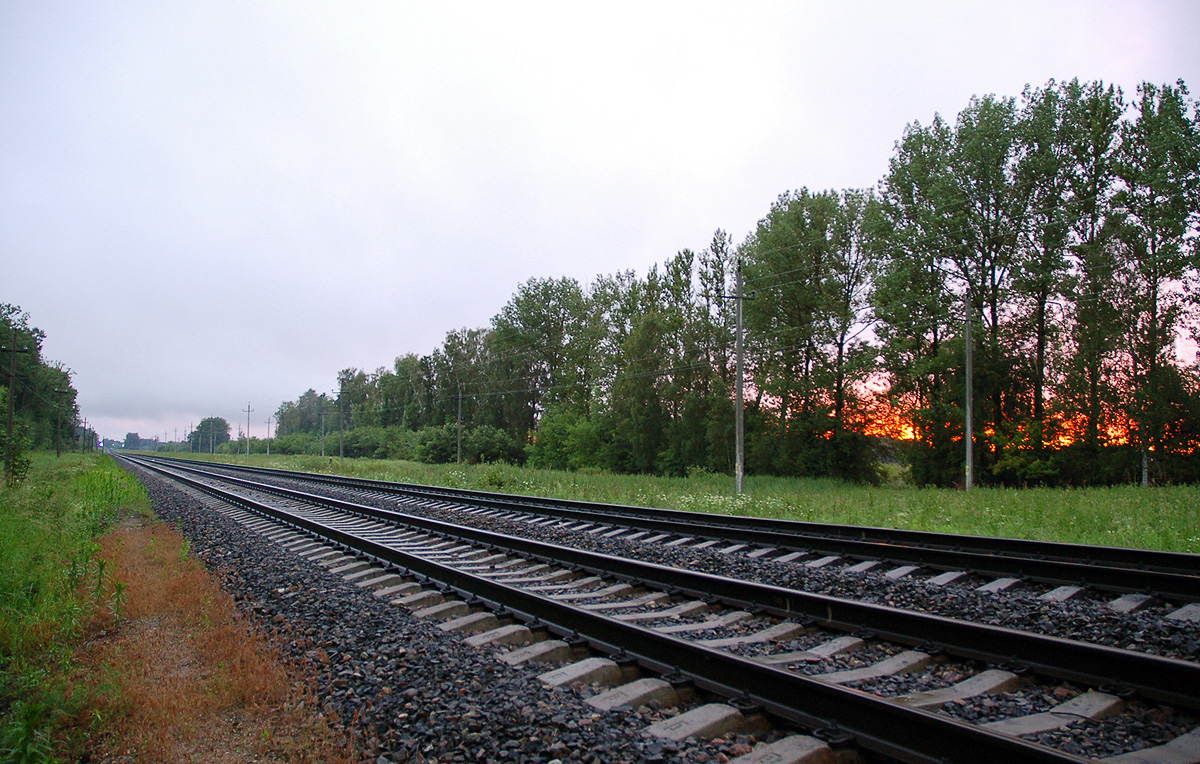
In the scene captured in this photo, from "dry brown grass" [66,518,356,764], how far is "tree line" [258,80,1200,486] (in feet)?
58.6

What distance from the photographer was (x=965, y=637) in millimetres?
4668

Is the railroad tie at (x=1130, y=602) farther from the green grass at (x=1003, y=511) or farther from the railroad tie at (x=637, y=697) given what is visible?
the railroad tie at (x=637, y=697)

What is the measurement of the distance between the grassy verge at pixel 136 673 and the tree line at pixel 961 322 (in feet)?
58.3

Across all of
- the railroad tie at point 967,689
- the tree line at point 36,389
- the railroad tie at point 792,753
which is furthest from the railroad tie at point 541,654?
the tree line at point 36,389

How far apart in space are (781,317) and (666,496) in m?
21.3

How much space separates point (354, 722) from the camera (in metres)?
3.93

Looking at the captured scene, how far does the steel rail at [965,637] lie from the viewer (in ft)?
12.5

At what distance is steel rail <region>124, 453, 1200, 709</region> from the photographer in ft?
12.5

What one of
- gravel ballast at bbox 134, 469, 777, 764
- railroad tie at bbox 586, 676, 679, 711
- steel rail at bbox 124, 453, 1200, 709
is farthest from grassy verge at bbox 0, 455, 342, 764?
steel rail at bbox 124, 453, 1200, 709

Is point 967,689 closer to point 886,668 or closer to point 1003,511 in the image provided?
point 886,668

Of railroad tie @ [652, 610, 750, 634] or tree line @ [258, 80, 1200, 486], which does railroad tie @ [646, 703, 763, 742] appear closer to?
railroad tie @ [652, 610, 750, 634]

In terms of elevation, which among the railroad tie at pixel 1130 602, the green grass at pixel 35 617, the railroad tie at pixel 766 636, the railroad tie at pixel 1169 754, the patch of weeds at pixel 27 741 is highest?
the railroad tie at pixel 1130 602

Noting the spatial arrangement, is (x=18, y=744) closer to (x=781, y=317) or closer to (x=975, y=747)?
(x=975, y=747)

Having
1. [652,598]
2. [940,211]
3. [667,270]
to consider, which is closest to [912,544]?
[652,598]
